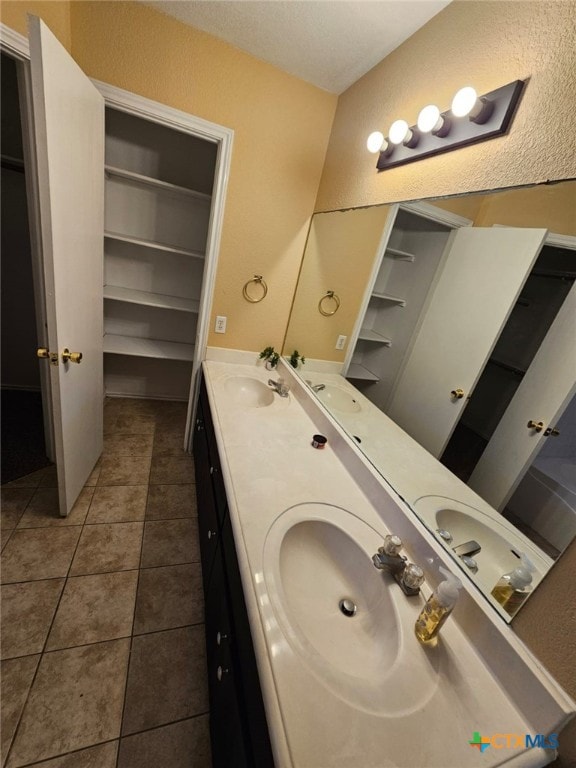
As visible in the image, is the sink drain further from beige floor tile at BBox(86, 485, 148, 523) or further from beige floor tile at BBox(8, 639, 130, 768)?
beige floor tile at BBox(86, 485, 148, 523)

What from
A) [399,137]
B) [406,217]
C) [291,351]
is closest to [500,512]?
[406,217]

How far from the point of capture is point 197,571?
1.49 metres

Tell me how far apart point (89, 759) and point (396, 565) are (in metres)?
1.09

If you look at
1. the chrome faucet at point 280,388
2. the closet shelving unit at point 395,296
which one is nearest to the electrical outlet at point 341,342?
the closet shelving unit at point 395,296

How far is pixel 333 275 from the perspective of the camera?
177 centimetres

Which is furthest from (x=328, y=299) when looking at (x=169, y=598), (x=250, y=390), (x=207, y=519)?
(x=169, y=598)

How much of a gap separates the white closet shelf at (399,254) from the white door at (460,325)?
196 millimetres

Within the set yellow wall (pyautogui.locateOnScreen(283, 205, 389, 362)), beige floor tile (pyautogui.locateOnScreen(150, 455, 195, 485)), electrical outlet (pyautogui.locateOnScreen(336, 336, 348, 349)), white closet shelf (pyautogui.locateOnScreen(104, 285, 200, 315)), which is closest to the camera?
yellow wall (pyautogui.locateOnScreen(283, 205, 389, 362))

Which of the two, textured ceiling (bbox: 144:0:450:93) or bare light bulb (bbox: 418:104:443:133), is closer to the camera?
bare light bulb (bbox: 418:104:443:133)

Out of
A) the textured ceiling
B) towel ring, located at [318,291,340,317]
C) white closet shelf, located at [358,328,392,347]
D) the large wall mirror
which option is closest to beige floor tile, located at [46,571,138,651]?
the large wall mirror

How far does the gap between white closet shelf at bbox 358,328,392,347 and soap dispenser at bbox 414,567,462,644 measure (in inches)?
33.5

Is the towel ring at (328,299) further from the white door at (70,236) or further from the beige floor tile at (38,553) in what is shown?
the beige floor tile at (38,553)

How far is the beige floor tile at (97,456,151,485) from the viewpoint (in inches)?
74.6

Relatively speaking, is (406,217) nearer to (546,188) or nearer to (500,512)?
(546,188)
